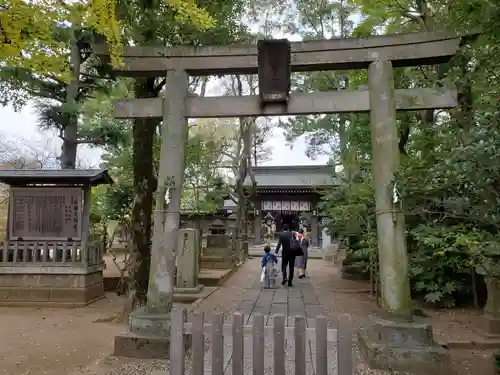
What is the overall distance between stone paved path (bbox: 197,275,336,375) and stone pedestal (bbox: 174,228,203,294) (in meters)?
1.53

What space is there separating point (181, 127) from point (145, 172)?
110 inches

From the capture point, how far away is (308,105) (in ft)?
19.6

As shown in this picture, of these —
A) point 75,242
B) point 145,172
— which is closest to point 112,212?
point 75,242

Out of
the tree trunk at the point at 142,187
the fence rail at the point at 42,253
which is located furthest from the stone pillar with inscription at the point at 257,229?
the tree trunk at the point at 142,187

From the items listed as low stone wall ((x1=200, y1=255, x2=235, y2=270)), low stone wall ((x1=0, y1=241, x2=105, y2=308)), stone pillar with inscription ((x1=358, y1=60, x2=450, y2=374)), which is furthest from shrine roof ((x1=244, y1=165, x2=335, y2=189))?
stone pillar with inscription ((x1=358, y1=60, x2=450, y2=374))

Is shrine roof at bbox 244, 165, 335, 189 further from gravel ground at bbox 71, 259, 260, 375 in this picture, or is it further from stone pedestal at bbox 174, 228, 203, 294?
stone pedestal at bbox 174, 228, 203, 294

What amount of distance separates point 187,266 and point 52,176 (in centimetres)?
456

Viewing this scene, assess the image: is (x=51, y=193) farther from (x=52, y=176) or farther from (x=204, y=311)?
(x=204, y=311)

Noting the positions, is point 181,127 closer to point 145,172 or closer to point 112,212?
point 145,172

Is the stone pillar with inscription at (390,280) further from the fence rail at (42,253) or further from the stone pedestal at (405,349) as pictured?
the fence rail at (42,253)

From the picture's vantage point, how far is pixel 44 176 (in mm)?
11219

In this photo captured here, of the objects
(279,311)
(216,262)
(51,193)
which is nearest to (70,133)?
(51,193)

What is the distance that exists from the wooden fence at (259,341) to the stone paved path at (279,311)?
17.9 inches

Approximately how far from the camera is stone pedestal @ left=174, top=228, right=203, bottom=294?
431 inches
